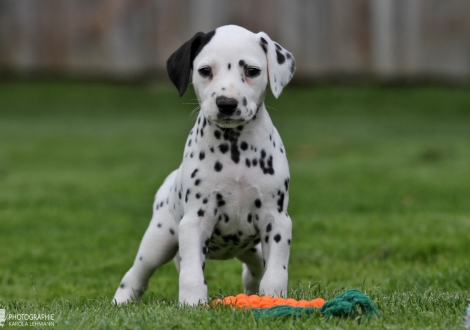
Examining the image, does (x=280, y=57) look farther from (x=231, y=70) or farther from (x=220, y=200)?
(x=220, y=200)

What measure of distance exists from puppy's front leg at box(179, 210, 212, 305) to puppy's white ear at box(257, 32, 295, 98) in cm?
91

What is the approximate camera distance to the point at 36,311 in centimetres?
446

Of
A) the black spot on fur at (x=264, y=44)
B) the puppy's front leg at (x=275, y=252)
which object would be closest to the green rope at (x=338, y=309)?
the puppy's front leg at (x=275, y=252)

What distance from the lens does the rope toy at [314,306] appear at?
160 inches

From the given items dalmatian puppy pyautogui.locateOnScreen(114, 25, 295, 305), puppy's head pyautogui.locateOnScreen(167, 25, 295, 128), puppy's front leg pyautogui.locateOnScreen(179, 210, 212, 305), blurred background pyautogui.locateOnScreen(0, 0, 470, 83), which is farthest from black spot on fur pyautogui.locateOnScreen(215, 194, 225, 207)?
blurred background pyautogui.locateOnScreen(0, 0, 470, 83)

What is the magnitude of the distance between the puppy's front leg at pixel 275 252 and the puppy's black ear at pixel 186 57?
3.24 feet

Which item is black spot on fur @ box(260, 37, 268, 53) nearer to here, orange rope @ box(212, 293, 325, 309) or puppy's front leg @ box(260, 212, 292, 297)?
puppy's front leg @ box(260, 212, 292, 297)

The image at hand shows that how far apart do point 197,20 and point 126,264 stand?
10.3 metres

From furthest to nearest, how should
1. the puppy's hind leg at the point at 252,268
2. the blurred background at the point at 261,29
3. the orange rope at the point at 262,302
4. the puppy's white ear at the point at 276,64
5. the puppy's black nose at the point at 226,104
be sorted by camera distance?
the blurred background at the point at 261,29
the puppy's hind leg at the point at 252,268
the puppy's white ear at the point at 276,64
the puppy's black nose at the point at 226,104
the orange rope at the point at 262,302

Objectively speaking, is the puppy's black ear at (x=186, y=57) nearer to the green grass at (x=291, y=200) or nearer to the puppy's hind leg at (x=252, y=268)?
the green grass at (x=291, y=200)

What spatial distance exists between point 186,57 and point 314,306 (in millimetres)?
1727

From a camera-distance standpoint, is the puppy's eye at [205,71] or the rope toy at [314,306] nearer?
the rope toy at [314,306]

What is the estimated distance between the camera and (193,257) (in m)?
4.64

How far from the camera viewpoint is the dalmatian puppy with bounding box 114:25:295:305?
4.61 m
